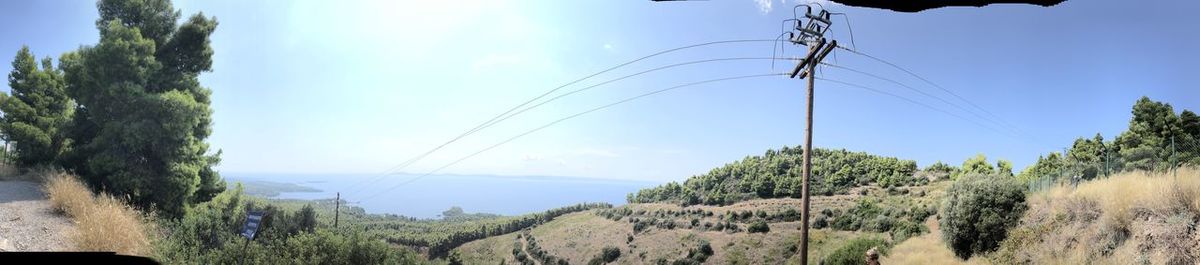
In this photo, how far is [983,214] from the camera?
2148cm

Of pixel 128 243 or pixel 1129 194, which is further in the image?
pixel 1129 194

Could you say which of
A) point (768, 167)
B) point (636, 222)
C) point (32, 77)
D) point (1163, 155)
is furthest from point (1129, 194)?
point (768, 167)

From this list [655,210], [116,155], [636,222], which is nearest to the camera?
[116,155]

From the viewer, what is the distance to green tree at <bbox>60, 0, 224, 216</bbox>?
70.4ft

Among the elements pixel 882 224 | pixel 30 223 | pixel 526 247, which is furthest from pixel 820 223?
pixel 30 223

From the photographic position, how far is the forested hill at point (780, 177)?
86125 millimetres

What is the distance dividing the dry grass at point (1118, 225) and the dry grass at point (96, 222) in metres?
21.1

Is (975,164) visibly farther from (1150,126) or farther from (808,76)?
(808,76)

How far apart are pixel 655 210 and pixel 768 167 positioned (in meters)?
23.9

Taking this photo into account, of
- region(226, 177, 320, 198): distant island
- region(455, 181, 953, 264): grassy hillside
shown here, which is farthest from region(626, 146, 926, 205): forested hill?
region(226, 177, 320, 198): distant island

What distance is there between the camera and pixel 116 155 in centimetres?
2128

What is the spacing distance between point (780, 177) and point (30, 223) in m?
87.0

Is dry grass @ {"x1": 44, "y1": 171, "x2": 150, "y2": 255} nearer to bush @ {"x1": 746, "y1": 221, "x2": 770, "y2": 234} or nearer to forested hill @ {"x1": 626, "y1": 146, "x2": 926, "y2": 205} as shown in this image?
bush @ {"x1": 746, "y1": 221, "x2": 770, "y2": 234}

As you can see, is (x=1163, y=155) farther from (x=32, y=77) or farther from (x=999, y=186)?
(x=32, y=77)
